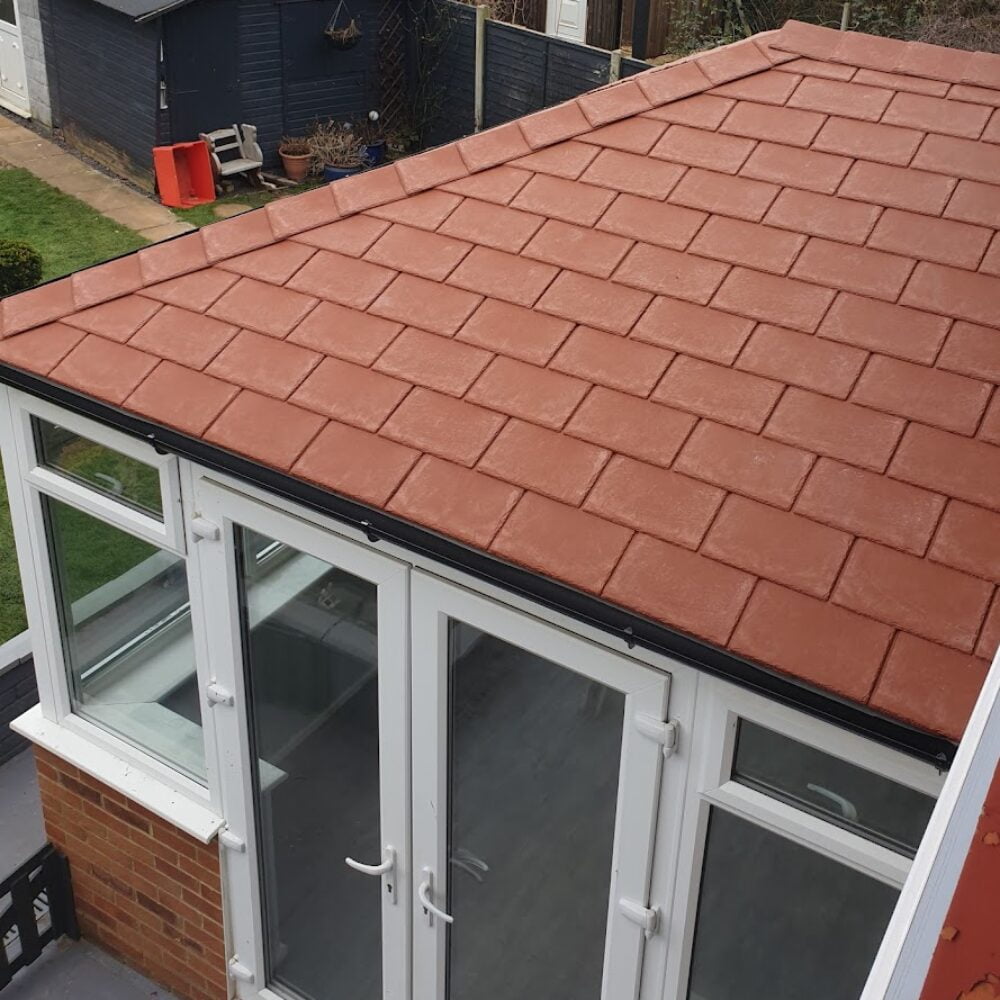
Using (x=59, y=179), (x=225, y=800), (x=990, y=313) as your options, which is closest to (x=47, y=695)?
(x=225, y=800)

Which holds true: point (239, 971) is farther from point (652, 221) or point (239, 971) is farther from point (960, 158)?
point (960, 158)

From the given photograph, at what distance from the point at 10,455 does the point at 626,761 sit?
8.39 feet

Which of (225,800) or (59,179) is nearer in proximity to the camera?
(225,800)

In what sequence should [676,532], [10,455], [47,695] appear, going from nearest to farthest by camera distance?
[676,532]
[10,455]
[47,695]

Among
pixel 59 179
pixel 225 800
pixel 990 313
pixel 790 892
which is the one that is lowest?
pixel 59 179

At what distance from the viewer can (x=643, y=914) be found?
388 cm

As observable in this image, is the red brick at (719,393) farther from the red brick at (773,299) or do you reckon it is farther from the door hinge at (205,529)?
the door hinge at (205,529)

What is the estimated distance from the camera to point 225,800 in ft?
16.0

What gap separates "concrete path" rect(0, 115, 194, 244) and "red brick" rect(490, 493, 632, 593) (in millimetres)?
10142

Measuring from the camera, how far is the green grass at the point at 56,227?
12.6m

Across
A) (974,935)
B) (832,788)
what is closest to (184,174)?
(832,788)

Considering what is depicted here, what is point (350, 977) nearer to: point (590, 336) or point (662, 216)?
point (590, 336)

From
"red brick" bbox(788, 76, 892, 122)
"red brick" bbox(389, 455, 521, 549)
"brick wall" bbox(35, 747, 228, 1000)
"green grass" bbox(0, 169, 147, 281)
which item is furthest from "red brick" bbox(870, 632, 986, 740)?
"green grass" bbox(0, 169, 147, 281)

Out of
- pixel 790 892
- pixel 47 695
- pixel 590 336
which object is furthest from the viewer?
pixel 47 695
